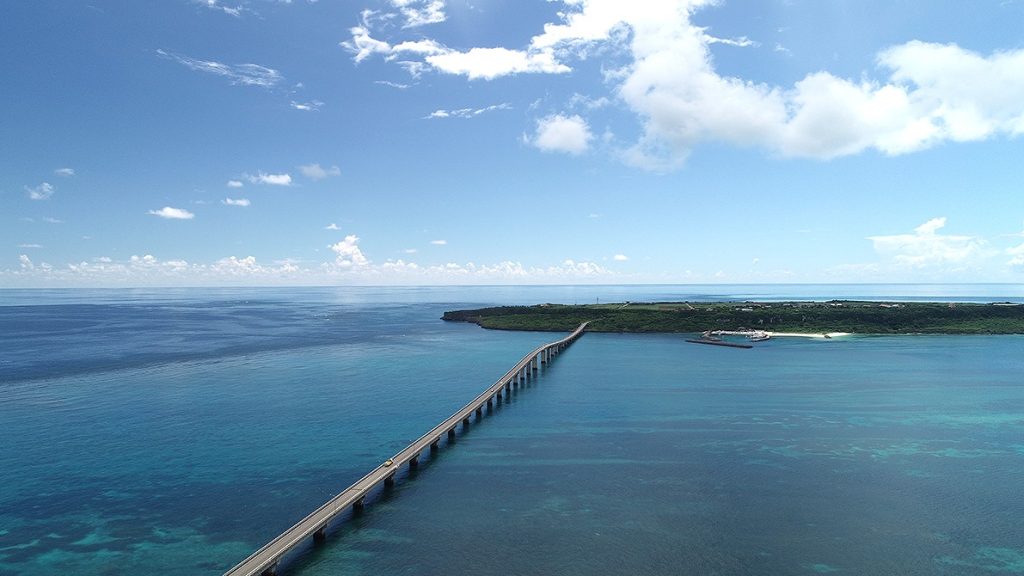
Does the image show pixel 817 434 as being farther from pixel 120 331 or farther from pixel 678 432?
pixel 120 331

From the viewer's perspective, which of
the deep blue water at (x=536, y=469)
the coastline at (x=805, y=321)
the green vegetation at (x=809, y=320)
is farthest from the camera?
the green vegetation at (x=809, y=320)

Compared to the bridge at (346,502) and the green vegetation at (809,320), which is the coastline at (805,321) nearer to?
the green vegetation at (809,320)

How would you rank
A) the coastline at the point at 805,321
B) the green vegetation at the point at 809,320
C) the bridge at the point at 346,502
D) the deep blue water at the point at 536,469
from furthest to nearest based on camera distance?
1. the green vegetation at the point at 809,320
2. the coastline at the point at 805,321
3. the deep blue water at the point at 536,469
4. the bridge at the point at 346,502

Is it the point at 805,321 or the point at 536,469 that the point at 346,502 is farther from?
the point at 805,321

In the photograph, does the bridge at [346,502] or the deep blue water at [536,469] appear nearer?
the bridge at [346,502]

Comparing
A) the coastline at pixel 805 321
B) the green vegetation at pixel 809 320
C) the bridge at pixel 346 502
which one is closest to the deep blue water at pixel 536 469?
the bridge at pixel 346 502

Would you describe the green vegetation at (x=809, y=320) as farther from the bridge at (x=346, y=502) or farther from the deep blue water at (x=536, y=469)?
the bridge at (x=346, y=502)

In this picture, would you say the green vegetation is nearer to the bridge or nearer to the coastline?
the coastline

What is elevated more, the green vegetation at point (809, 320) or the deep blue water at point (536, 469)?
the green vegetation at point (809, 320)
